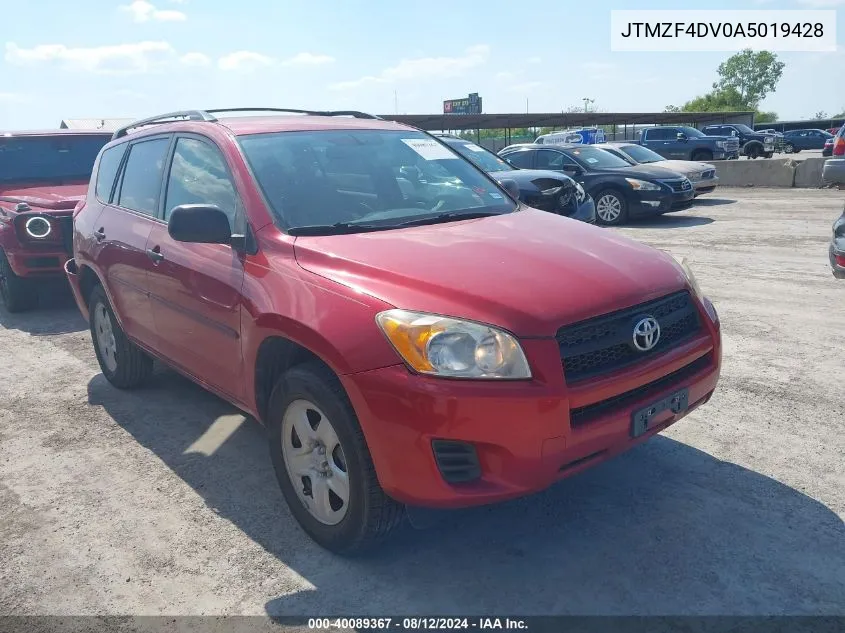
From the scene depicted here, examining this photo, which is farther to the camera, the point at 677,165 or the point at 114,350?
the point at 677,165

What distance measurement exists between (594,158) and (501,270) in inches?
453

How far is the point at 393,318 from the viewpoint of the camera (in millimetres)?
2607

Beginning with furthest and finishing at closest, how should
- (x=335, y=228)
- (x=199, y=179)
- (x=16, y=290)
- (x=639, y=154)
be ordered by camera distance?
1. (x=639, y=154)
2. (x=16, y=290)
3. (x=199, y=179)
4. (x=335, y=228)

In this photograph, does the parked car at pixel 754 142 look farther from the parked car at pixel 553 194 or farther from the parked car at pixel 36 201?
the parked car at pixel 36 201

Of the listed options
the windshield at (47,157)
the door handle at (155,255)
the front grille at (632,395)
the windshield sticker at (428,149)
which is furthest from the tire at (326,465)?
the windshield at (47,157)

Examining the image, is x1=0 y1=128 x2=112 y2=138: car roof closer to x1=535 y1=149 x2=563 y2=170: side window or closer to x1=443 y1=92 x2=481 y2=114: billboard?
x1=535 y1=149 x2=563 y2=170: side window

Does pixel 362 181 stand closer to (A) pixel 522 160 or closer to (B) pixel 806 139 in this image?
(A) pixel 522 160

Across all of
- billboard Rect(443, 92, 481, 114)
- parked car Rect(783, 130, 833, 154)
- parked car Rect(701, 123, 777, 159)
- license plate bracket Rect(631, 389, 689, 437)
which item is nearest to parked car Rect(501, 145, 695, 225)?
license plate bracket Rect(631, 389, 689, 437)

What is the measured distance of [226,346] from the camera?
3.47m

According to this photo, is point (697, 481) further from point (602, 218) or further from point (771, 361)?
point (602, 218)

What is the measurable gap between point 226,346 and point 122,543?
3.22ft

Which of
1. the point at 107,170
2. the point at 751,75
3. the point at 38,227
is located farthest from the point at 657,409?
the point at 751,75

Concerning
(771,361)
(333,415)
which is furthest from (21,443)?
(771,361)

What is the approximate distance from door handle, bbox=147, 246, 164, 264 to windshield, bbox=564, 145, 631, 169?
10612 millimetres
